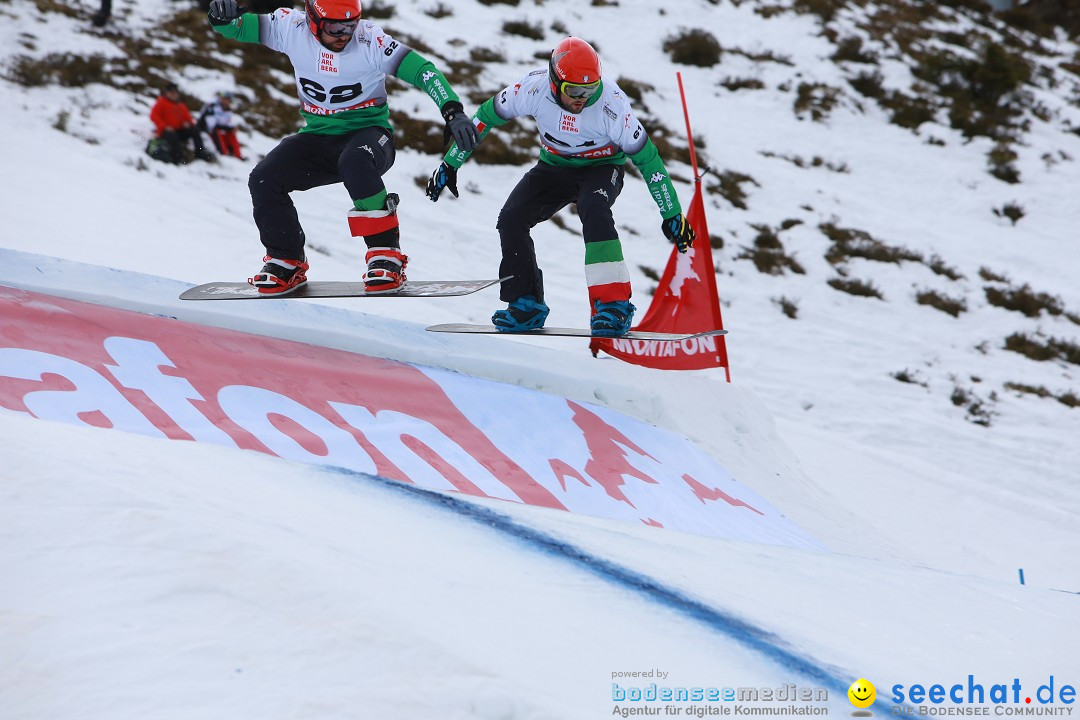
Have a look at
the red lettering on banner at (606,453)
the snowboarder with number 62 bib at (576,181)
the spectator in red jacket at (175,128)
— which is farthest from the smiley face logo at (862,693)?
the spectator in red jacket at (175,128)

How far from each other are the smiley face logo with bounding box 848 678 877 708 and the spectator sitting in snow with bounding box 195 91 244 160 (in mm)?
9920

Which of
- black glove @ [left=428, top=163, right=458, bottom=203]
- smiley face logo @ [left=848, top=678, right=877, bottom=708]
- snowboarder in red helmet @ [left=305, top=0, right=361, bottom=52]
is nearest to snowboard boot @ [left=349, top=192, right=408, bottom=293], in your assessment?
black glove @ [left=428, top=163, right=458, bottom=203]

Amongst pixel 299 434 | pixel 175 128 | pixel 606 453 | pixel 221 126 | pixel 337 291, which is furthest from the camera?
pixel 221 126

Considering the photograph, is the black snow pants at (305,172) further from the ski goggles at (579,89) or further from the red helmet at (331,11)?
the ski goggles at (579,89)

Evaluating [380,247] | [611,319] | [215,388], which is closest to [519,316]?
[611,319]

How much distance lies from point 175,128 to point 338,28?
6.43m

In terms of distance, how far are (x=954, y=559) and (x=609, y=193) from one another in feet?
10.6

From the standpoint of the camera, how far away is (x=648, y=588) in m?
3.03

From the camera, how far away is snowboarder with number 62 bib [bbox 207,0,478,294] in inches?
199

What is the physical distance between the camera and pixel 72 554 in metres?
2.34

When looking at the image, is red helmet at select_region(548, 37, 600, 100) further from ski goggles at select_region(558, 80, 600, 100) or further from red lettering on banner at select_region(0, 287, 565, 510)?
red lettering on banner at select_region(0, 287, 565, 510)

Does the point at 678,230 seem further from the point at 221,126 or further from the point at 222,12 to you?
the point at 221,126

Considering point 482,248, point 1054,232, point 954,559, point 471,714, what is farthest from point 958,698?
point 1054,232

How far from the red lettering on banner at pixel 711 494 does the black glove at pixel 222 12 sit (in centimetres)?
352
